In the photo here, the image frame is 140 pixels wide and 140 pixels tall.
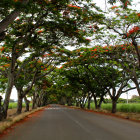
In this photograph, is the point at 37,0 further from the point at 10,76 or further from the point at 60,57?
the point at 60,57

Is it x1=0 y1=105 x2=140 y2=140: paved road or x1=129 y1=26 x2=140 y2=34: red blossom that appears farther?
x1=129 y1=26 x2=140 y2=34: red blossom

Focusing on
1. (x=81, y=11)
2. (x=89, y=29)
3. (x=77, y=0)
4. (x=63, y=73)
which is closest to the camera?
(x=77, y=0)

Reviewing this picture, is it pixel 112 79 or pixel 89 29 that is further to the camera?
pixel 112 79

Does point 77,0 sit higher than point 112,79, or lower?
higher

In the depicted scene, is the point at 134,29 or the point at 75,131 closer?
the point at 75,131

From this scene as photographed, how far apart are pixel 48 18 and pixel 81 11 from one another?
2.40 meters

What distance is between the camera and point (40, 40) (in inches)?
559

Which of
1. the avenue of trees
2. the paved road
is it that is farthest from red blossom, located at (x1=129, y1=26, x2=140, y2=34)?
the paved road

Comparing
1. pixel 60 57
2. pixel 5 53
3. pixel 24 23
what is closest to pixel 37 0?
pixel 24 23

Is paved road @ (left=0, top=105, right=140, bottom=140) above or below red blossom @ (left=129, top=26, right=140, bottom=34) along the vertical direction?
below

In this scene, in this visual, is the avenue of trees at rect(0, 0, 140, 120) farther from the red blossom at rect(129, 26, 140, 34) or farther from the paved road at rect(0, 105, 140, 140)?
the paved road at rect(0, 105, 140, 140)

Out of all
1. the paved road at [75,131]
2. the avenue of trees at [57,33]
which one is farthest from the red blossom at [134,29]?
the paved road at [75,131]

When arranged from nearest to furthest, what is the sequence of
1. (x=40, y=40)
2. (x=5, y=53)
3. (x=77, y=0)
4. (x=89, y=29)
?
(x=77, y=0) → (x=89, y=29) → (x=40, y=40) → (x=5, y=53)

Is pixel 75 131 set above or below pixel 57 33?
below
